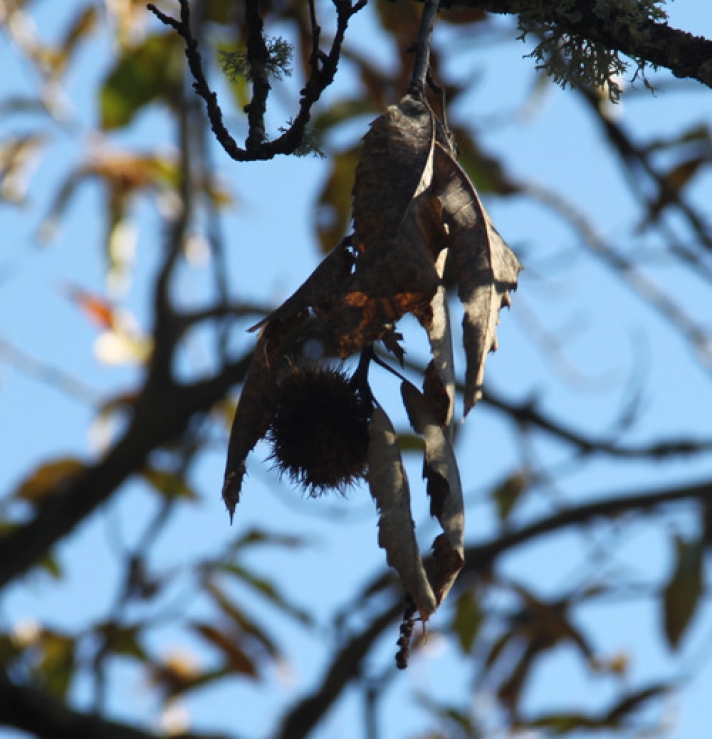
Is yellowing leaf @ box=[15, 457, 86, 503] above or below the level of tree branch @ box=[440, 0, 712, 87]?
above

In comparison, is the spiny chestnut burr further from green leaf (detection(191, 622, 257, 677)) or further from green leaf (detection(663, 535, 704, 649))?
green leaf (detection(191, 622, 257, 677))

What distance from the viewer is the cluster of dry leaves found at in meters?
0.78

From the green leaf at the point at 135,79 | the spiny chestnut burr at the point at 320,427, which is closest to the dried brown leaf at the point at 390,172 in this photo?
the spiny chestnut burr at the point at 320,427

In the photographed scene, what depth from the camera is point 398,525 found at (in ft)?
2.70

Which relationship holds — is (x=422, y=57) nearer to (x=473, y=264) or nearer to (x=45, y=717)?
(x=473, y=264)

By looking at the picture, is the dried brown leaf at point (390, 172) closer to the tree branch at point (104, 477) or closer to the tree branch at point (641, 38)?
the tree branch at point (641, 38)

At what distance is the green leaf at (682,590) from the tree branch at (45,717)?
4.94 ft

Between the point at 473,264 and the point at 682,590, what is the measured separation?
7.77 ft

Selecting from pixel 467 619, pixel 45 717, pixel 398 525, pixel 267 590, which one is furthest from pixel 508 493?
pixel 398 525

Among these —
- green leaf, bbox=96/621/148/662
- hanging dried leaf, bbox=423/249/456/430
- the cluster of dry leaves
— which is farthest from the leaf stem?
green leaf, bbox=96/621/148/662

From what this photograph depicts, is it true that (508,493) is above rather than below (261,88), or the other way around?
above

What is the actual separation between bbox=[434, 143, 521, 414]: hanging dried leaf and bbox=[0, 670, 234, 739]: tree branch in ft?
6.67

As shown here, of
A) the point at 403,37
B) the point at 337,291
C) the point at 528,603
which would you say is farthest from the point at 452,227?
the point at 528,603

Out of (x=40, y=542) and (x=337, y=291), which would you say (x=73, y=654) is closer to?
(x=40, y=542)
